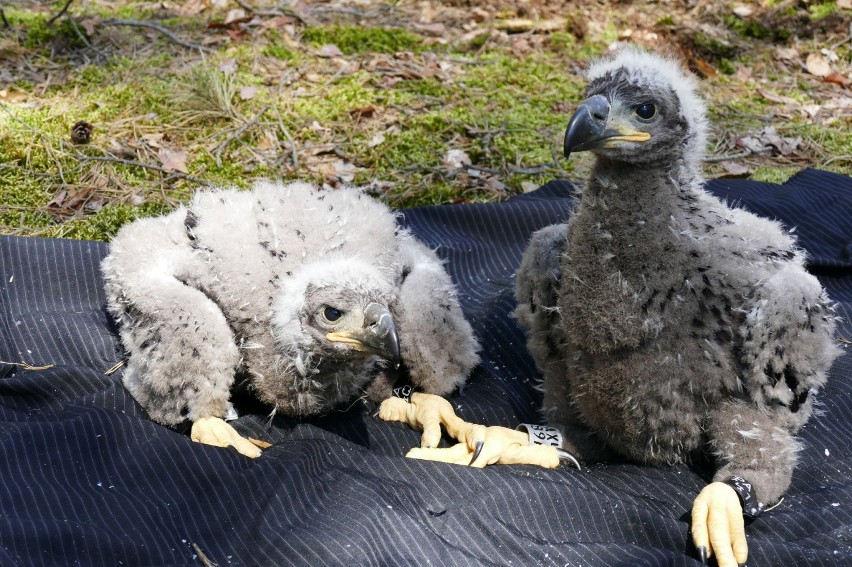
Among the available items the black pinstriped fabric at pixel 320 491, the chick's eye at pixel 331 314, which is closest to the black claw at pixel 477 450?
the black pinstriped fabric at pixel 320 491

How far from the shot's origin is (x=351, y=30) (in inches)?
284

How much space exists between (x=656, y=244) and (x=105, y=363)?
238 cm

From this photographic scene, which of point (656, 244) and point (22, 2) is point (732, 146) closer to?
point (656, 244)

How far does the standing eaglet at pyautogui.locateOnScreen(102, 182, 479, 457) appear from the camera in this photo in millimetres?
3070

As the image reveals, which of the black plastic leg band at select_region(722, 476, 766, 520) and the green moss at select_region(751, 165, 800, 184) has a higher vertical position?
the green moss at select_region(751, 165, 800, 184)

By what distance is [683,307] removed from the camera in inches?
107

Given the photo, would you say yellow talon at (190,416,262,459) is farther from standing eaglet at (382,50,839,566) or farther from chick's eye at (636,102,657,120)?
chick's eye at (636,102,657,120)

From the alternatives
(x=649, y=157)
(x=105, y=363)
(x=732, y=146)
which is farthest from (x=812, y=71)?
(x=105, y=363)

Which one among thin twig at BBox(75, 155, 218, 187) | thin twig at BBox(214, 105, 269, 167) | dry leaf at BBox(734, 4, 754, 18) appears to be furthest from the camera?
dry leaf at BBox(734, 4, 754, 18)

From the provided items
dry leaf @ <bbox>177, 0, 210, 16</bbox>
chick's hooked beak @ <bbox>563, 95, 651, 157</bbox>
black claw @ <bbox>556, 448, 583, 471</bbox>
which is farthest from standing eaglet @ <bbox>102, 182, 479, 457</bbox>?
dry leaf @ <bbox>177, 0, 210, 16</bbox>

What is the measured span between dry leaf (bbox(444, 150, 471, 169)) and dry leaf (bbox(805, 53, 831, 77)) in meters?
3.64

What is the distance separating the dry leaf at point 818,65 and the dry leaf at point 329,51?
13.5ft

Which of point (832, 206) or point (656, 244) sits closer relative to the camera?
point (656, 244)

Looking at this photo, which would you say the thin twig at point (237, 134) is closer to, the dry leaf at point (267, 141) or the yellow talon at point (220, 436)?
the dry leaf at point (267, 141)
